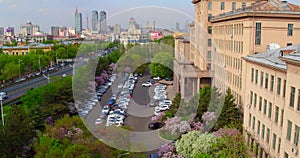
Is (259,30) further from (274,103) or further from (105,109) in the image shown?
(105,109)

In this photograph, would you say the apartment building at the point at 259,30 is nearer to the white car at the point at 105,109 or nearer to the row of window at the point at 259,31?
the row of window at the point at 259,31

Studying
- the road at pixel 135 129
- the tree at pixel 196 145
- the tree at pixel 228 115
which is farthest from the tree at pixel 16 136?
the tree at pixel 228 115

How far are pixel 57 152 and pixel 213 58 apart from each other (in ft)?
66.0

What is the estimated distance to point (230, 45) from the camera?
23859mm

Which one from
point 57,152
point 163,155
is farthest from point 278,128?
point 57,152

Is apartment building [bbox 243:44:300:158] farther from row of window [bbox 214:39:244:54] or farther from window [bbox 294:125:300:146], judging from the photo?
row of window [bbox 214:39:244:54]

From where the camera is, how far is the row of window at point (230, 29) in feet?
70.2

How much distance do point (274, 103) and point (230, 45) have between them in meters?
11.5

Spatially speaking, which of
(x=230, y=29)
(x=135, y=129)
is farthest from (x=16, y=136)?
(x=230, y=29)

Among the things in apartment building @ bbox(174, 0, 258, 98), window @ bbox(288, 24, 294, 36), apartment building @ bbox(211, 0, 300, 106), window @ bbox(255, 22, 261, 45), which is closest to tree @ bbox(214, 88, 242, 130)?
apartment building @ bbox(211, 0, 300, 106)

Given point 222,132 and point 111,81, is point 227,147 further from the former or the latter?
point 111,81

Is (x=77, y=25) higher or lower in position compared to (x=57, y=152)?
higher

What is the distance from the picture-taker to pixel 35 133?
17.5 meters

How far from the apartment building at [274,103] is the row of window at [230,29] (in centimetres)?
542
